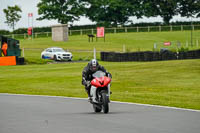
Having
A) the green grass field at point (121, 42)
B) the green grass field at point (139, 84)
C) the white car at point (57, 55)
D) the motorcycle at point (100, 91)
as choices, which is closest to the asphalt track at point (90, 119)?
the motorcycle at point (100, 91)

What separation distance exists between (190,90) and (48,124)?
10.8 m

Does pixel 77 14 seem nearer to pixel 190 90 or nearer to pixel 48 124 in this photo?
pixel 190 90

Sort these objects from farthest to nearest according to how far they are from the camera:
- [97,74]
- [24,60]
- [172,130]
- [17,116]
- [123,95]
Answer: [24,60] < [123,95] < [97,74] < [17,116] < [172,130]

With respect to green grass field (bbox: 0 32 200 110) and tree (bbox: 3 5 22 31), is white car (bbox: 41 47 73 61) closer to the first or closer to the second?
green grass field (bbox: 0 32 200 110)

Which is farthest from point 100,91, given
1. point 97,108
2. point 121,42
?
point 121,42

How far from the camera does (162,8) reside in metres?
94.4

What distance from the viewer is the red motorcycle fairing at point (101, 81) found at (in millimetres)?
12719

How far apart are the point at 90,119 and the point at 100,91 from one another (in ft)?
5.08

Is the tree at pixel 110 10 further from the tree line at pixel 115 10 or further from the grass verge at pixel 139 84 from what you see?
the grass verge at pixel 139 84

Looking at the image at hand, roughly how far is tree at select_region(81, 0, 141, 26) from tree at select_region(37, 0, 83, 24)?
3096 mm

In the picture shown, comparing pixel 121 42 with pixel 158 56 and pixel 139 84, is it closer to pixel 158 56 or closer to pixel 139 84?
pixel 158 56

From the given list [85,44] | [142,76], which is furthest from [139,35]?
[142,76]

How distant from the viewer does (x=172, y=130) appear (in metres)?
9.42

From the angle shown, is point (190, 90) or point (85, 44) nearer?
point (190, 90)
